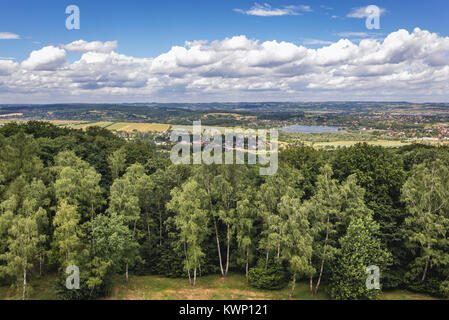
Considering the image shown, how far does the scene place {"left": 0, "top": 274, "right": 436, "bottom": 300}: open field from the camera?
30.6 meters

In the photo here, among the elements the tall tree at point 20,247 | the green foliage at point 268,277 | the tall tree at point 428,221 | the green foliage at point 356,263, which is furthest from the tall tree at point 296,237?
the tall tree at point 20,247

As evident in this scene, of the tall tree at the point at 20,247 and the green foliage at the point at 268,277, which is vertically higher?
the tall tree at the point at 20,247

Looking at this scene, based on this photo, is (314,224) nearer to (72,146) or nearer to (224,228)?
(224,228)

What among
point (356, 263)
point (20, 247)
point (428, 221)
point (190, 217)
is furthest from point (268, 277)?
point (20, 247)

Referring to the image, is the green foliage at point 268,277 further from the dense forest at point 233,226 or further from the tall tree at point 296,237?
the tall tree at point 296,237

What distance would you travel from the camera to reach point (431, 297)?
1249 inches

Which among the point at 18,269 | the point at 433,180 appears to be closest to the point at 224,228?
the point at 18,269

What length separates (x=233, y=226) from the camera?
3462 centimetres

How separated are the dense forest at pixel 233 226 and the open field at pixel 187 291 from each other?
3.51 feet

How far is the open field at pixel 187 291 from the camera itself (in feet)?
100

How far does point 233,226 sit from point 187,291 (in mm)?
8997

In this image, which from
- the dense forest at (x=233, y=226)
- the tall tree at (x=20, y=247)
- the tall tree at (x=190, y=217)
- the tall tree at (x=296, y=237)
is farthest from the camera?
the tall tree at (x=190, y=217)

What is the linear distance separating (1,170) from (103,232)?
18.5 m

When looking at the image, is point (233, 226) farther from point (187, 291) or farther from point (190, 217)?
point (187, 291)
